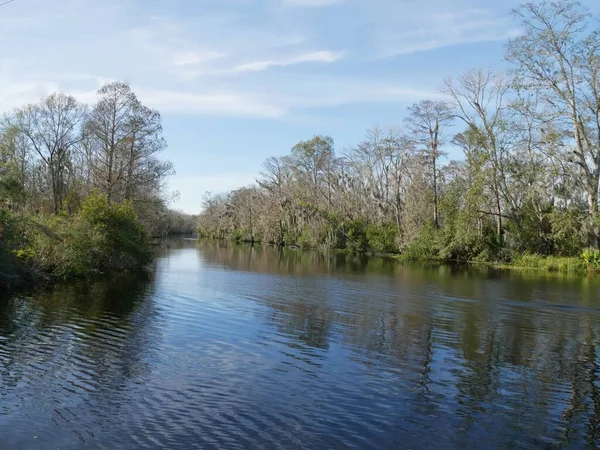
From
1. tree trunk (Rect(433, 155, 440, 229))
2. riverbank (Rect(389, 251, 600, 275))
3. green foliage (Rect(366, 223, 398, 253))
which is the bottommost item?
riverbank (Rect(389, 251, 600, 275))

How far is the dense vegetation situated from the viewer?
20.5 metres

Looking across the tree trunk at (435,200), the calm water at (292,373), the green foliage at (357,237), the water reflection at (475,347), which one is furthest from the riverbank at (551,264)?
the green foliage at (357,237)

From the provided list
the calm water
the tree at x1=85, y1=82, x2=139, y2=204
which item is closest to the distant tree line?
the tree at x1=85, y1=82, x2=139, y2=204

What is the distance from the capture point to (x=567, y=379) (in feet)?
33.2

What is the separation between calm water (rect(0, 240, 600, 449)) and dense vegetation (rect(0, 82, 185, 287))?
10.0 feet

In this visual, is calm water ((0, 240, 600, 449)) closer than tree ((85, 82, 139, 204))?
Yes

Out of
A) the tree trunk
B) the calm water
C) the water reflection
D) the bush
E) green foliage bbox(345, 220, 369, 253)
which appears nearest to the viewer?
the calm water

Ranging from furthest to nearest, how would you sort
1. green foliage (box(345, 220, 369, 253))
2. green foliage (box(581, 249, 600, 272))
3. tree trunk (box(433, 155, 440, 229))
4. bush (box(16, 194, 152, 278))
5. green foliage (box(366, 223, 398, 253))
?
green foliage (box(345, 220, 369, 253))
green foliage (box(366, 223, 398, 253))
tree trunk (box(433, 155, 440, 229))
green foliage (box(581, 249, 600, 272))
bush (box(16, 194, 152, 278))

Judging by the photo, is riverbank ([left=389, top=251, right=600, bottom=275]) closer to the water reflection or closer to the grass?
the grass

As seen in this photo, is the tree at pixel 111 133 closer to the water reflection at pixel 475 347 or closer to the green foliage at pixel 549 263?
the water reflection at pixel 475 347

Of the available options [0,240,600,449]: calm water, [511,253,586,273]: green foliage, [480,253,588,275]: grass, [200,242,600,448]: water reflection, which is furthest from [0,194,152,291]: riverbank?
[511,253,586,273]: green foliage

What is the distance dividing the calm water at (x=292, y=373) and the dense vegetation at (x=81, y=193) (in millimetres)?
3053

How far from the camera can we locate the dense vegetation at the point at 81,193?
20453mm

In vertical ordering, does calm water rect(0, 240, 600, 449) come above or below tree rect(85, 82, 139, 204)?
below
